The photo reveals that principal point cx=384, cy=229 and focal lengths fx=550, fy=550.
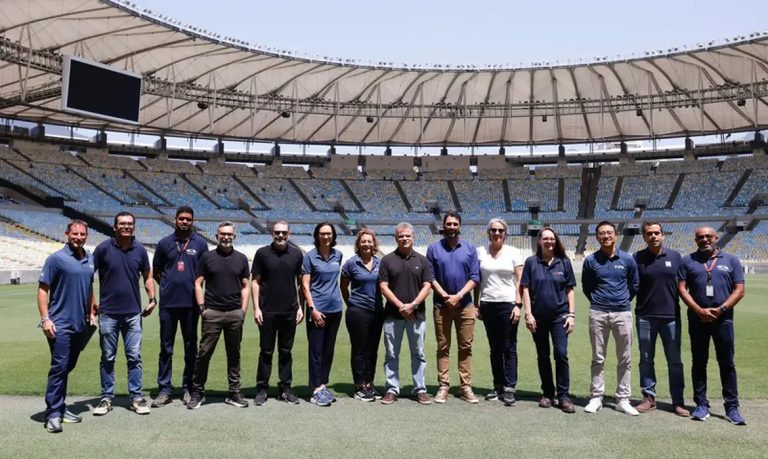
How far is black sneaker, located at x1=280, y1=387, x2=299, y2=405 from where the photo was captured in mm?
5754

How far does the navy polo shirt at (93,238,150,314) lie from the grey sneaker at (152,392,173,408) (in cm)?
90

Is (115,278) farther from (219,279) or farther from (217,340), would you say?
(217,340)

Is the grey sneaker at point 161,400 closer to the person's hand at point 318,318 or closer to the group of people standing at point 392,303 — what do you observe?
the group of people standing at point 392,303

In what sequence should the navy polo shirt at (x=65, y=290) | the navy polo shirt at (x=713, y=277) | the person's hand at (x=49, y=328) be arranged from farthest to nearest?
the navy polo shirt at (x=713, y=277)
the navy polo shirt at (x=65, y=290)
the person's hand at (x=49, y=328)

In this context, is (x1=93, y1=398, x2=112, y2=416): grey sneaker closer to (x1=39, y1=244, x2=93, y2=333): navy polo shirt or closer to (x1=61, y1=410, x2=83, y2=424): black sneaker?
(x1=61, y1=410, x2=83, y2=424): black sneaker

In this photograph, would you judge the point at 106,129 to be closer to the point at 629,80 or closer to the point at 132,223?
the point at 629,80

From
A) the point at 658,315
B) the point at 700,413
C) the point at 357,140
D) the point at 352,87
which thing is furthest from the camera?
the point at 357,140

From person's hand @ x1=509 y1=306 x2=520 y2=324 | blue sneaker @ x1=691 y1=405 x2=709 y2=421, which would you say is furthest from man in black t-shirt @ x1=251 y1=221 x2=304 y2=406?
blue sneaker @ x1=691 y1=405 x2=709 y2=421

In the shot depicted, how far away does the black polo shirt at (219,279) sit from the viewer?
5723 millimetres

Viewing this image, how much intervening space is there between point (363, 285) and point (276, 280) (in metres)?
0.94

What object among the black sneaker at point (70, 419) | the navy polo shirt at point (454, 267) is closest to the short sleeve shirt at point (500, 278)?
the navy polo shirt at point (454, 267)

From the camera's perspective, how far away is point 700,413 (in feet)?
17.1

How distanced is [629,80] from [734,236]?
47.7 ft

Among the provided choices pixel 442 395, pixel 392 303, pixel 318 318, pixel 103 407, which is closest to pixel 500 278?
pixel 392 303
